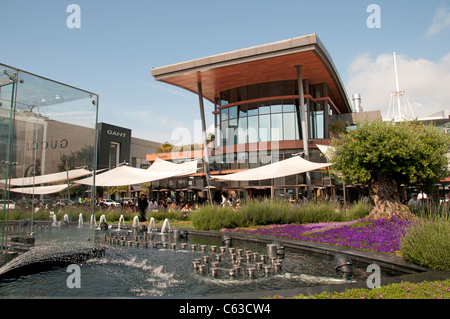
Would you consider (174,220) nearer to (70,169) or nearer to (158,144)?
(70,169)

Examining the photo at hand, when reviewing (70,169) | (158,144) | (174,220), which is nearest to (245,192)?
(174,220)

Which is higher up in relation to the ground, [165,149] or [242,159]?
[165,149]

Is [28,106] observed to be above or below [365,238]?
above

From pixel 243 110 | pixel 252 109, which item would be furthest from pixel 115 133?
pixel 252 109

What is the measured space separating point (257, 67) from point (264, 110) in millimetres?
3817

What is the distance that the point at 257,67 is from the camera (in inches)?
962

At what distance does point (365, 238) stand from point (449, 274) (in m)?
3.79

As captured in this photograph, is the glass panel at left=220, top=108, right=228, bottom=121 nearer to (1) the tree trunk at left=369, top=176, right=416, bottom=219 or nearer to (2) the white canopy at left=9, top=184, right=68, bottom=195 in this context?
(1) the tree trunk at left=369, top=176, right=416, bottom=219

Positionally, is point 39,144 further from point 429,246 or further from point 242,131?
point 242,131

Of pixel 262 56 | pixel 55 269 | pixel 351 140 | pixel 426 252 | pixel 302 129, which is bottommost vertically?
pixel 55 269

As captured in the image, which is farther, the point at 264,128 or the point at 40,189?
the point at 264,128

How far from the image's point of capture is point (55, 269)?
6605mm

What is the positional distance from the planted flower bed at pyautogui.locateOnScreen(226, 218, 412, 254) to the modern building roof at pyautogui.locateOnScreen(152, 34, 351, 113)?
47.0 feet

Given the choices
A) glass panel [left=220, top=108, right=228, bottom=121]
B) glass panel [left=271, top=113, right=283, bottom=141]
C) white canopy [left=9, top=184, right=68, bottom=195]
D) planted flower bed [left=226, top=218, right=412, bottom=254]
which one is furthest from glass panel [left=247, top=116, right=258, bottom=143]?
white canopy [left=9, top=184, right=68, bottom=195]
